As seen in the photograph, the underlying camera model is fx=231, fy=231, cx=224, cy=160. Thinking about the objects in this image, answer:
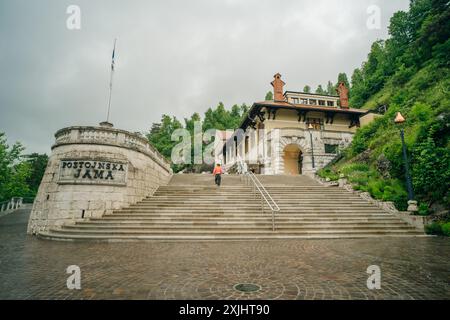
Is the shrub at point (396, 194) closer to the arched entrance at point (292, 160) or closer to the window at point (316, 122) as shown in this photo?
the window at point (316, 122)

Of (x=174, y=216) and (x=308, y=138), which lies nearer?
(x=174, y=216)

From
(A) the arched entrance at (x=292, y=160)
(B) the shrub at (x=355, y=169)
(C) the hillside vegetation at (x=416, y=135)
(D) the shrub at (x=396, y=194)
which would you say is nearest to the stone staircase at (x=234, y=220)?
(D) the shrub at (x=396, y=194)

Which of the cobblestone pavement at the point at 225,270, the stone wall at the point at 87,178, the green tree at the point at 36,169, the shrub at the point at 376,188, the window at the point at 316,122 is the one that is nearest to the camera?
the cobblestone pavement at the point at 225,270

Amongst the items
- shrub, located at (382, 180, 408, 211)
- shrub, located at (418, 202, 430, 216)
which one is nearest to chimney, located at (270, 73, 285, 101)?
shrub, located at (382, 180, 408, 211)

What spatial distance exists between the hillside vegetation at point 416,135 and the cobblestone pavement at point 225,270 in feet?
12.6

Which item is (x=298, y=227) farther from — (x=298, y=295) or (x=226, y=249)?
(x=298, y=295)

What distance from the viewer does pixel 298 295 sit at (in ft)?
11.8

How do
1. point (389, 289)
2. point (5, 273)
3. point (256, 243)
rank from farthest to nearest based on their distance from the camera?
point (256, 243), point (5, 273), point (389, 289)

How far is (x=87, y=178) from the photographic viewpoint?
37.5ft

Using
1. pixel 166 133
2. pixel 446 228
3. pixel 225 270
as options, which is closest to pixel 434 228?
pixel 446 228

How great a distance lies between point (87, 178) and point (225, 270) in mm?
9493

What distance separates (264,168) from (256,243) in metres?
17.8

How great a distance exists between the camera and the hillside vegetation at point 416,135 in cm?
1055
